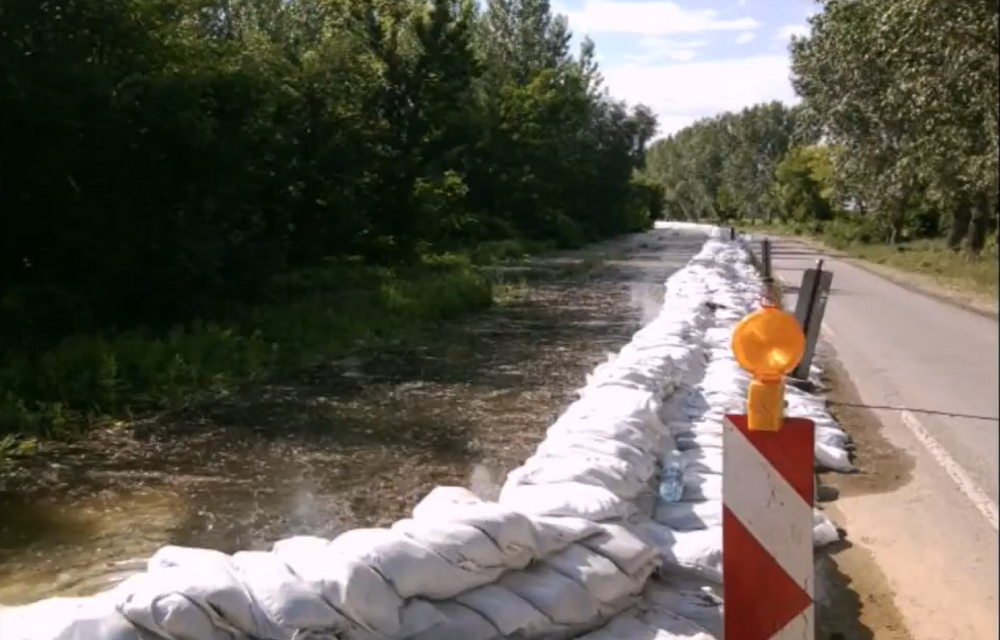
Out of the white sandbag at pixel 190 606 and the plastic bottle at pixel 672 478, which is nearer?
the white sandbag at pixel 190 606

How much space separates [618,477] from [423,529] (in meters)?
1.52

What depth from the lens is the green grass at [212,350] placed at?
10086 mm

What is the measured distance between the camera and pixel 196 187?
51.6 ft

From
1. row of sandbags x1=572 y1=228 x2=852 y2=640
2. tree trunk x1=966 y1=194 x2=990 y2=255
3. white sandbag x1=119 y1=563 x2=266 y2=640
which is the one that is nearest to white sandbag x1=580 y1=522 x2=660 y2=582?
row of sandbags x1=572 y1=228 x2=852 y2=640

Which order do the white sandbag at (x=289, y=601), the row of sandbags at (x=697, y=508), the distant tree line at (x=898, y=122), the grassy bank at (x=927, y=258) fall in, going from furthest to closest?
1. the distant tree line at (x=898, y=122)
2. the row of sandbags at (x=697, y=508)
3. the white sandbag at (x=289, y=601)
4. the grassy bank at (x=927, y=258)

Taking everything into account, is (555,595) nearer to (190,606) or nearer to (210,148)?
(190,606)

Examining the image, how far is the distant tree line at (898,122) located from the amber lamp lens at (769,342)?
481 millimetres

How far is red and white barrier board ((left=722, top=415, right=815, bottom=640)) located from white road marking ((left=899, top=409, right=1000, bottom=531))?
9.68 feet

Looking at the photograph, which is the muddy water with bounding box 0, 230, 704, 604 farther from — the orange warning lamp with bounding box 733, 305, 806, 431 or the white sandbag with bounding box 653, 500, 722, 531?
the orange warning lamp with bounding box 733, 305, 806, 431

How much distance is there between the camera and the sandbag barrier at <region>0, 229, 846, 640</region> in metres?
3.79

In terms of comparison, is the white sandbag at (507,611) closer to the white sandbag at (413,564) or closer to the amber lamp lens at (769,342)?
the white sandbag at (413,564)

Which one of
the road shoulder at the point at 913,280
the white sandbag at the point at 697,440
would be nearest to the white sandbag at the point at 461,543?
the white sandbag at the point at 697,440

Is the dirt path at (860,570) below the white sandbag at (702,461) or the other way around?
below

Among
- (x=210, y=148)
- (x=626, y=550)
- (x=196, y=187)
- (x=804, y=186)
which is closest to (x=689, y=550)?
(x=626, y=550)
